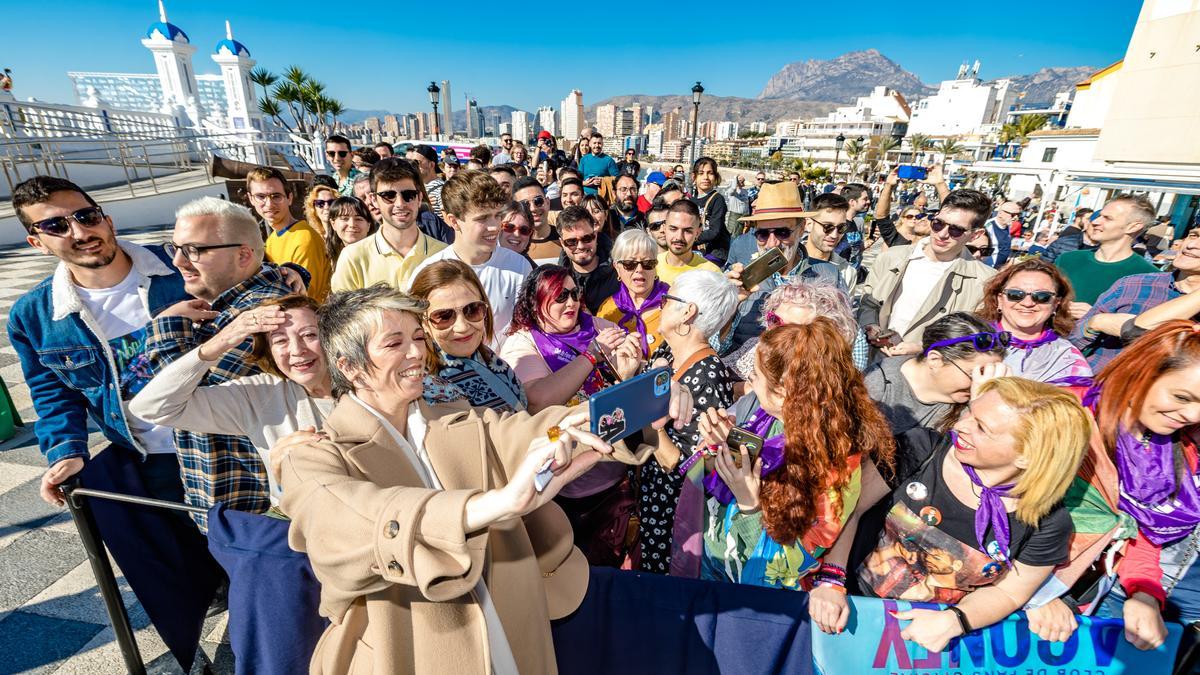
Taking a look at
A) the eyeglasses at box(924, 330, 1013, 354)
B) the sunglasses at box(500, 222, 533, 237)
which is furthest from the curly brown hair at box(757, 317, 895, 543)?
the sunglasses at box(500, 222, 533, 237)

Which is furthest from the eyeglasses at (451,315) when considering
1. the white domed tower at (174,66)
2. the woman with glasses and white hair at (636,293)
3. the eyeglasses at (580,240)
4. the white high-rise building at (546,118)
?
the white high-rise building at (546,118)

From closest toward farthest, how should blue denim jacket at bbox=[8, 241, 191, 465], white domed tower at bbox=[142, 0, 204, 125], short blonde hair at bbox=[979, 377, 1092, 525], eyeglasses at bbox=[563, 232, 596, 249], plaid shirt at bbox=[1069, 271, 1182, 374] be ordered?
short blonde hair at bbox=[979, 377, 1092, 525] < blue denim jacket at bbox=[8, 241, 191, 465] < plaid shirt at bbox=[1069, 271, 1182, 374] < eyeglasses at bbox=[563, 232, 596, 249] < white domed tower at bbox=[142, 0, 204, 125]

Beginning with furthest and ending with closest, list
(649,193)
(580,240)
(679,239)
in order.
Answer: (649,193) → (679,239) → (580,240)

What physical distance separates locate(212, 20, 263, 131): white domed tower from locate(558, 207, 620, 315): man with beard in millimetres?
25048

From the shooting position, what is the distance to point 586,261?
158 inches

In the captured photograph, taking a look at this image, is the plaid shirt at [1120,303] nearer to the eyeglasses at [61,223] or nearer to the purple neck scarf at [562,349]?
the purple neck scarf at [562,349]

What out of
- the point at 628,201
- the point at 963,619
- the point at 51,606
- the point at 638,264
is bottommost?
the point at 51,606

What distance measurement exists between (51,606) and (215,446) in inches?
→ 68.3

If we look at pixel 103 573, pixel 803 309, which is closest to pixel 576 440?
pixel 803 309

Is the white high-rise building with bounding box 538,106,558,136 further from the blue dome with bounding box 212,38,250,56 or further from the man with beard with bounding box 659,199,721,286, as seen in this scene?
the man with beard with bounding box 659,199,721,286

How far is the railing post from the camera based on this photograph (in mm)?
1940

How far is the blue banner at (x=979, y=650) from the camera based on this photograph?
1829 millimetres

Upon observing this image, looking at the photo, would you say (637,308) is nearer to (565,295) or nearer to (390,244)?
(565,295)

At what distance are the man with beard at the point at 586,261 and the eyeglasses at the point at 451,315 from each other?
4.66 feet
